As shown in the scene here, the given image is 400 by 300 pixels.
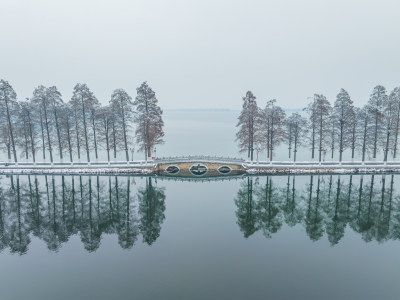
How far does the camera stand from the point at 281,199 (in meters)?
36.0

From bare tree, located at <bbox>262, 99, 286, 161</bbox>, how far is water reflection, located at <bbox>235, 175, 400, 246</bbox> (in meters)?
11.1

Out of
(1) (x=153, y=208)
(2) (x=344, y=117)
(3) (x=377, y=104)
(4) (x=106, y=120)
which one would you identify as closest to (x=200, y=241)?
(1) (x=153, y=208)

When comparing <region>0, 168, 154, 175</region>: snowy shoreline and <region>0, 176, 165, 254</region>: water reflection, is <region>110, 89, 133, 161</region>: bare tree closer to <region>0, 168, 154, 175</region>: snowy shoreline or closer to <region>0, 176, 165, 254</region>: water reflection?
<region>0, 168, 154, 175</region>: snowy shoreline

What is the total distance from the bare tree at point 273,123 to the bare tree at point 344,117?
9797mm

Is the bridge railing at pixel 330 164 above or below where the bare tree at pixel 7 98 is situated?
below

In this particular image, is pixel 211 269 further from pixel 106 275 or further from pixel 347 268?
pixel 347 268

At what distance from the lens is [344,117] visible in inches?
2004

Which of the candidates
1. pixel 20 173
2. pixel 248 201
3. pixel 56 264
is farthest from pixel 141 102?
pixel 56 264

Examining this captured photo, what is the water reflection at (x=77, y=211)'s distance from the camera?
25.5 m

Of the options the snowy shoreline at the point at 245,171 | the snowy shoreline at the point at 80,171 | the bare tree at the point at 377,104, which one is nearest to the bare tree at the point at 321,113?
the snowy shoreline at the point at 245,171

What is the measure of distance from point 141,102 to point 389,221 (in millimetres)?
42029

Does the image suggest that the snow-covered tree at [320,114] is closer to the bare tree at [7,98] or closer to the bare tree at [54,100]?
the bare tree at [54,100]

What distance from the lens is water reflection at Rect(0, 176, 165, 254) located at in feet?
83.7

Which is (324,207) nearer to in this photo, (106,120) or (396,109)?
(396,109)
